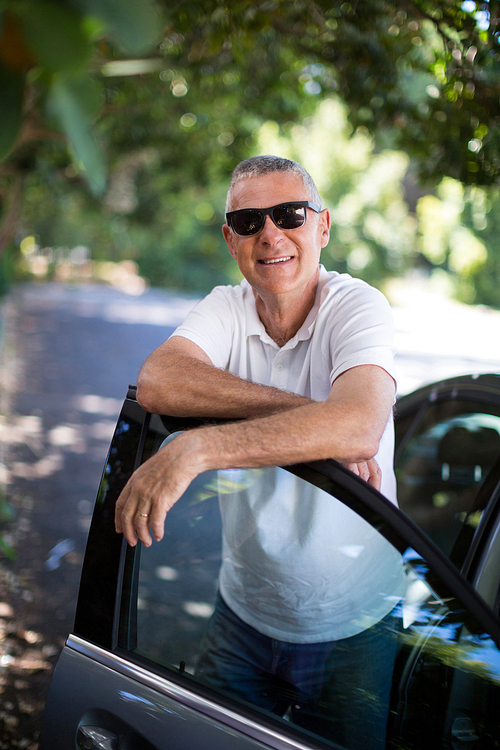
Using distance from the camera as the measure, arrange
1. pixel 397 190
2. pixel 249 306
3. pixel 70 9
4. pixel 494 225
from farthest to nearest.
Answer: pixel 397 190 → pixel 494 225 → pixel 249 306 → pixel 70 9

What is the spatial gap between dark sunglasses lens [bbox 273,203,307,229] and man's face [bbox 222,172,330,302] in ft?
0.05

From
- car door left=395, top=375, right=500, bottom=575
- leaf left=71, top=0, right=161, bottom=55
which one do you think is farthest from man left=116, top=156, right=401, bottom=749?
leaf left=71, top=0, right=161, bottom=55

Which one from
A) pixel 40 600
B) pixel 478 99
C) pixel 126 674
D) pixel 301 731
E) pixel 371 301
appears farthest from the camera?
pixel 40 600

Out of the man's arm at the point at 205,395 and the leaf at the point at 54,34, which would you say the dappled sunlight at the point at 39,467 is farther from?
the leaf at the point at 54,34

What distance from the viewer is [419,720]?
135 centimetres

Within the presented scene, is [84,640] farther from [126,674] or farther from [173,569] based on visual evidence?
[173,569]

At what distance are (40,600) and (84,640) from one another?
2330 millimetres

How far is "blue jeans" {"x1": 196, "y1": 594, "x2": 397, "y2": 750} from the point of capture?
4.51 ft

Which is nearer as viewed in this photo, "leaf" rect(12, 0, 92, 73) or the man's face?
"leaf" rect(12, 0, 92, 73)

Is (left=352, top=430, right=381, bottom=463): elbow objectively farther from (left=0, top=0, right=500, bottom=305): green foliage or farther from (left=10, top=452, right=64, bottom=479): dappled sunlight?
(left=10, top=452, right=64, bottom=479): dappled sunlight

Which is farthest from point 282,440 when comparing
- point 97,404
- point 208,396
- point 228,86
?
point 228,86

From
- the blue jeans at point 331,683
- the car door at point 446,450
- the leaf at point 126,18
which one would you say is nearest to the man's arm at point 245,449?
the blue jeans at point 331,683

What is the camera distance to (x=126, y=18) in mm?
373

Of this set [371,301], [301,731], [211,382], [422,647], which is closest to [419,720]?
[422,647]
